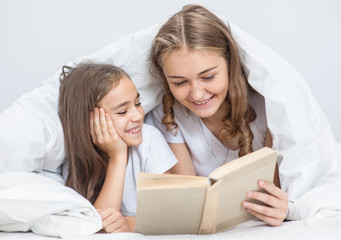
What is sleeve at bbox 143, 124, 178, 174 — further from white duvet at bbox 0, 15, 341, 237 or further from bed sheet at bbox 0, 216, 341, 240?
bed sheet at bbox 0, 216, 341, 240

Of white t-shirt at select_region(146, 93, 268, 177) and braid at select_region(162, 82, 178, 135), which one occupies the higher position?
braid at select_region(162, 82, 178, 135)

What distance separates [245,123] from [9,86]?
1034mm

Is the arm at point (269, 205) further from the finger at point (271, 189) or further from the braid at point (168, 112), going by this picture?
the braid at point (168, 112)

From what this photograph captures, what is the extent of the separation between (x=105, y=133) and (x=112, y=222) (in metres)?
0.29

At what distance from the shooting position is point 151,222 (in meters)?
0.94

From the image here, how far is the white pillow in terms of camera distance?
119 cm

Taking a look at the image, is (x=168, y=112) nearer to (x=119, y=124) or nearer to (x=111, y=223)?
(x=119, y=124)

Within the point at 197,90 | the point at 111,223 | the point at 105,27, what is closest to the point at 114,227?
the point at 111,223

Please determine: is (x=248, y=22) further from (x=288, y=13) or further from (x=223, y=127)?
(x=223, y=127)

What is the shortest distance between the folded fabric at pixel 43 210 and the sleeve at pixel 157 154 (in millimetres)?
366

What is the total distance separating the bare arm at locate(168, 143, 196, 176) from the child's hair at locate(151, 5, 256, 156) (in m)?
0.17

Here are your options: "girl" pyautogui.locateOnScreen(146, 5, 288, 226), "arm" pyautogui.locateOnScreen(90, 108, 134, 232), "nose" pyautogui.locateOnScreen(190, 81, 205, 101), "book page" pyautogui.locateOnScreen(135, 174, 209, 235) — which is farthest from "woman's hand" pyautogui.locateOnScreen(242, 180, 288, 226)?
"arm" pyautogui.locateOnScreen(90, 108, 134, 232)

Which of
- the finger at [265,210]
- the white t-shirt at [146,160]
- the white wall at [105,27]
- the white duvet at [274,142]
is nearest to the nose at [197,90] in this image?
the white duvet at [274,142]

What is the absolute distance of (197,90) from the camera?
1.22 metres
